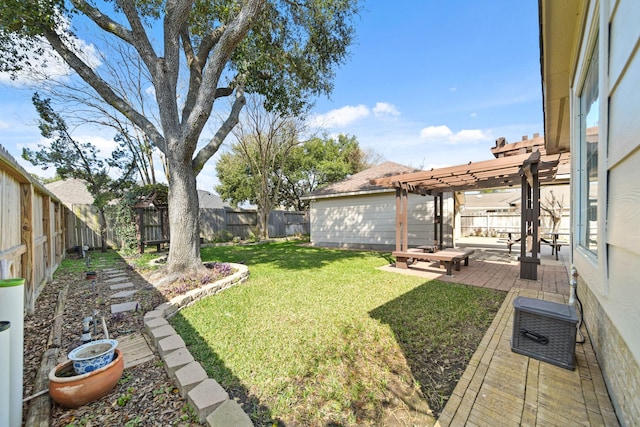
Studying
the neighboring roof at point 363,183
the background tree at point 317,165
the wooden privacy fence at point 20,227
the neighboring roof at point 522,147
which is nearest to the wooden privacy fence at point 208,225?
the background tree at point 317,165

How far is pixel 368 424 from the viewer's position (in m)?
1.88

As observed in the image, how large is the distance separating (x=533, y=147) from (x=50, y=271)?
12.9 m

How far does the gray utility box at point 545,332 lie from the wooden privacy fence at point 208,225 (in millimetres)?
11661

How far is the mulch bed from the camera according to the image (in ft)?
6.39

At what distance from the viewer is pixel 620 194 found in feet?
4.20

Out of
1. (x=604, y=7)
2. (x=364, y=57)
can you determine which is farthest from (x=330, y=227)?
(x=604, y=7)

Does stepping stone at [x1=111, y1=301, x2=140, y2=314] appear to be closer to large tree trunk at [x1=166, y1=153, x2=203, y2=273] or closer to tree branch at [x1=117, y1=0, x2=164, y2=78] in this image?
large tree trunk at [x1=166, y1=153, x2=203, y2=273]

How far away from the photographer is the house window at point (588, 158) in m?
2.16

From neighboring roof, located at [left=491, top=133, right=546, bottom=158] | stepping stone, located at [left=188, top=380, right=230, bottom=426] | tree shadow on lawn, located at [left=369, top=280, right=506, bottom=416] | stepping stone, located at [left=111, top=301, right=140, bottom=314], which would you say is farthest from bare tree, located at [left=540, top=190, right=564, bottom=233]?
stepping stone, located at [left=111, top=301, right=140, bottom=314]

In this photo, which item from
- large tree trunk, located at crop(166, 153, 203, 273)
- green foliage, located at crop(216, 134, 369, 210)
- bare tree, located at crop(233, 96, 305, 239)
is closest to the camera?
large tree trunk, located at crop(166, 153, 203, 273)

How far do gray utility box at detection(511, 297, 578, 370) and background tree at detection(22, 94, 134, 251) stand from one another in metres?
12.9

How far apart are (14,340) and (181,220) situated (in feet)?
13.2

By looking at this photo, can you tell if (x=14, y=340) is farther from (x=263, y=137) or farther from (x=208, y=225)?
(x=263, y=137)

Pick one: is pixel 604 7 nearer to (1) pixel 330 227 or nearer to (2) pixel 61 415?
(2) pixel 61 415
